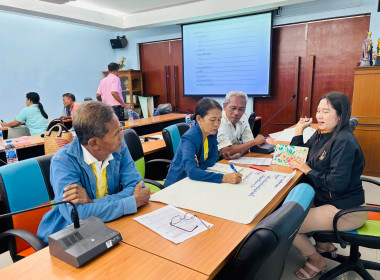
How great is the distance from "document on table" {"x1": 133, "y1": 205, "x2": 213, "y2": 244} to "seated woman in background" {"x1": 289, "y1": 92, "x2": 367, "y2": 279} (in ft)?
2.61

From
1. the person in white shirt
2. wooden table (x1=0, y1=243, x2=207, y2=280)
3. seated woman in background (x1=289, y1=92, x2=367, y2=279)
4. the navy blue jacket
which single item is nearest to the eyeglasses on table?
wooden table (x1=0, y1=243, x2=207, y2=280)

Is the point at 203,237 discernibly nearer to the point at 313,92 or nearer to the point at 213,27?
the point at 313,92

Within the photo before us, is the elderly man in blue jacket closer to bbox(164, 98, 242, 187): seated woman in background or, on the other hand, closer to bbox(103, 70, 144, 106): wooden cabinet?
bbox(164, 98, 242, 187): seated woman in background

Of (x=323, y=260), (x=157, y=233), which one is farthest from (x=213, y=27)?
(x=157, y=233)

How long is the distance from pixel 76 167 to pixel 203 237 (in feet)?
2.19

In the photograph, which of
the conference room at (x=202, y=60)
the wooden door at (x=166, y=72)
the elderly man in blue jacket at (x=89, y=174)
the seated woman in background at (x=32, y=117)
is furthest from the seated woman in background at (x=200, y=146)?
the wooden door at (x=166, y=72)

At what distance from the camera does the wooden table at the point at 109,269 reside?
0.89m

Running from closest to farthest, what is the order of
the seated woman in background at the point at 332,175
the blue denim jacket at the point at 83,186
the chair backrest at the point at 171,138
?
1. the blue denim jacket at the point at 83,186
2. the seated woman in background at the point at 332,175
3. the chair backrest at the point at 171,138

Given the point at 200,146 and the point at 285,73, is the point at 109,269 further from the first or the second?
the point at 285,73

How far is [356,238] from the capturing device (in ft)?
5.29

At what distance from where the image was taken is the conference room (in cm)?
388

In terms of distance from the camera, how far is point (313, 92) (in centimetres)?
500

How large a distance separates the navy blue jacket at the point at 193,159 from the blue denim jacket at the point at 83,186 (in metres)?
0.44

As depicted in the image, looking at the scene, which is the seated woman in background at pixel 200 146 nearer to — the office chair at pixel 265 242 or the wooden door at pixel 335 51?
the office chair at pixel 265 242
